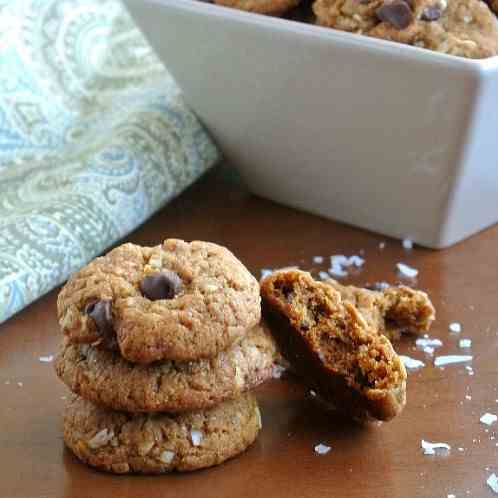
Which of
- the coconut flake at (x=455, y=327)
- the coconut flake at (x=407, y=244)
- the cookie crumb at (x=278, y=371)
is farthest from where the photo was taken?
the coconut flake at (x=407, y=244)

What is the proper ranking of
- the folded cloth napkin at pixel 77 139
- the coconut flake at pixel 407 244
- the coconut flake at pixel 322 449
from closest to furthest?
the coconut flake at pixel 322 449 → the folded cloth napkin at pixel 77 139 → the coconut flake at pixel 407 244

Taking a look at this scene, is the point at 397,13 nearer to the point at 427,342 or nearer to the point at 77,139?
the point at 427,342

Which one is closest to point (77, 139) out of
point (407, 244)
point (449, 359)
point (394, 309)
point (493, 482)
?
point (407, 244)

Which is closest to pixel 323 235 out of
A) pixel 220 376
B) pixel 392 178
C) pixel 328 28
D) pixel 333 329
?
pixel 392 178

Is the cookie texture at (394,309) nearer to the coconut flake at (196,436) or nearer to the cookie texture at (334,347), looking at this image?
the cookie texture at (334,347)

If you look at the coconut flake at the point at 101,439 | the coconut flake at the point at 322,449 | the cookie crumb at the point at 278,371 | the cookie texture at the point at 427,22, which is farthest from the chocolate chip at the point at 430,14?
the coconut flake at the point at 101,439

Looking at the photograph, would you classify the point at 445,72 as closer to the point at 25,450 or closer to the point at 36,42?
the point at 25,450

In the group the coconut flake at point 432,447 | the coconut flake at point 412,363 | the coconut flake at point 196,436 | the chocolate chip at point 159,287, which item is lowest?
the coconut flake at point 412,363

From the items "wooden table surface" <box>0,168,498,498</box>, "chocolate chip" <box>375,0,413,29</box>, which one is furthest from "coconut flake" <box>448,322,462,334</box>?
"chocolate chip" <box>375,0,413,29</box>
